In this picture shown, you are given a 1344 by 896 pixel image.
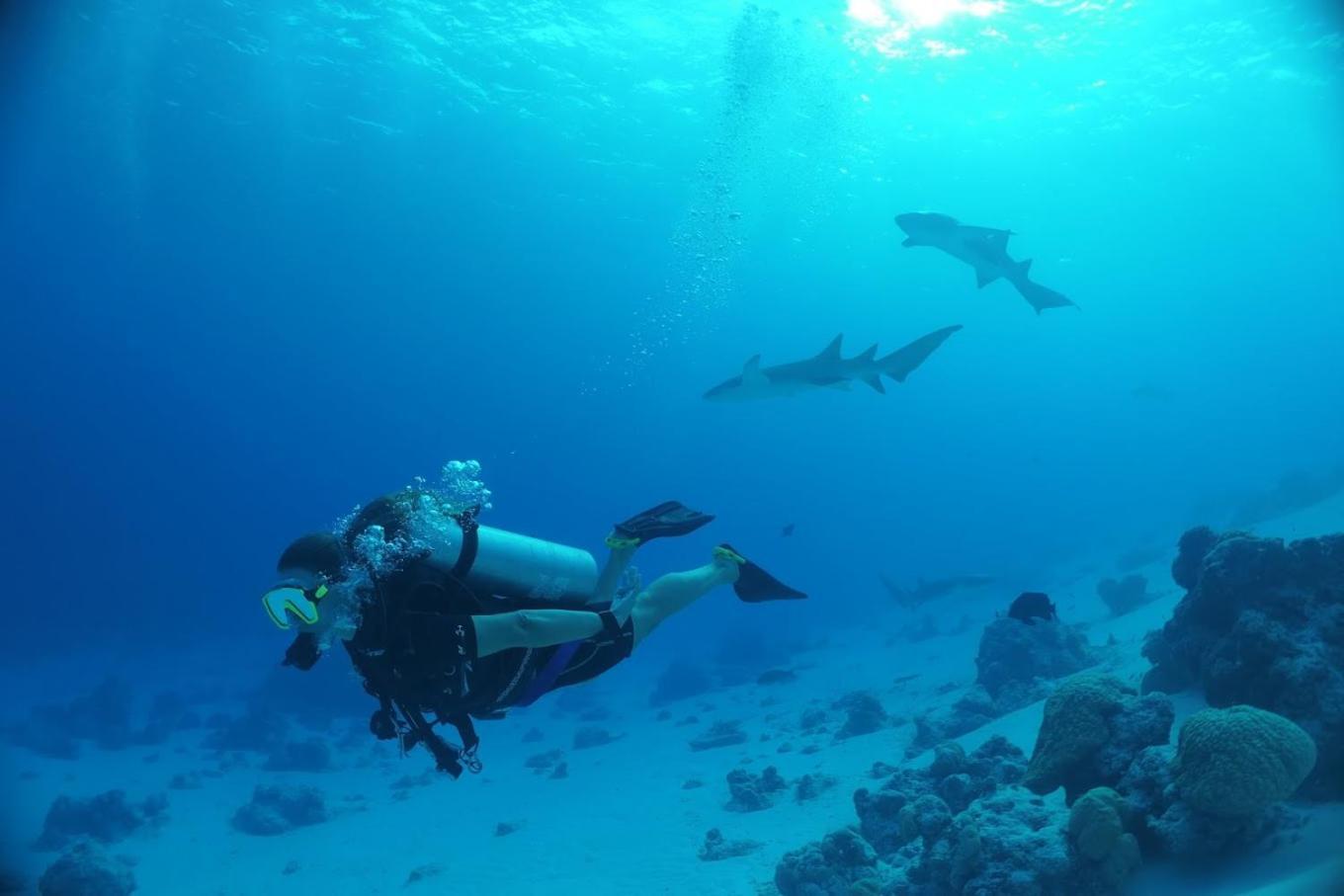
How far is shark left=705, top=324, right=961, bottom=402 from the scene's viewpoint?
14.2 meters

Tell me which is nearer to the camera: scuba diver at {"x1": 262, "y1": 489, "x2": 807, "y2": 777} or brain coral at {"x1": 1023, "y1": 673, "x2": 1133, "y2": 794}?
scuba diver at {"x1": 262, "y1": 489, "x2": 807, "y2": 777}

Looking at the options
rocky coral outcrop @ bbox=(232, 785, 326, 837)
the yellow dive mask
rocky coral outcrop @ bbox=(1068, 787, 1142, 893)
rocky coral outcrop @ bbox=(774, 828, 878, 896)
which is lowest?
rocky coral outcrop @ bbox=(1068, 787, 1142, 893)

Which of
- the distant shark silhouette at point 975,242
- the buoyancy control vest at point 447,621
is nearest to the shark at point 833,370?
the distant shark silhouette at point 975,242

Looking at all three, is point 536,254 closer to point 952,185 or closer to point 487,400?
point 952,185

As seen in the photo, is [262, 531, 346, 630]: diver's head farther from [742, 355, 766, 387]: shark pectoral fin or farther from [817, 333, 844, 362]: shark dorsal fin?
[817, 333, 844, 362]: shark dorsal fin

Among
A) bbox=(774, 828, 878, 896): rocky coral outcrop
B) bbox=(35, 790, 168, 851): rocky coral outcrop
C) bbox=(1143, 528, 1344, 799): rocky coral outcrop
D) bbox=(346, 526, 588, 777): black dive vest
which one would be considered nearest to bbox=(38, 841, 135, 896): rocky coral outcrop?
bbox=(35, 790, 168, 851): rocky coral outcrop

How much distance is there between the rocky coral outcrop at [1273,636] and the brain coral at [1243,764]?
0.89m

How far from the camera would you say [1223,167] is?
53.6 metres

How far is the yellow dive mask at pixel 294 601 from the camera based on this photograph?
4.10 m

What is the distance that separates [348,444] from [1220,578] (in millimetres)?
111375

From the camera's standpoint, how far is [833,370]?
47.5ft

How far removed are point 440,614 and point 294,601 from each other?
0.89m

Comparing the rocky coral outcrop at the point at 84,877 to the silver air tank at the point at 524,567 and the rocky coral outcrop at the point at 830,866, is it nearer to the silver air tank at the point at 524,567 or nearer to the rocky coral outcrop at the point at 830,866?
the rocky coral outcrop at the point at 830,866

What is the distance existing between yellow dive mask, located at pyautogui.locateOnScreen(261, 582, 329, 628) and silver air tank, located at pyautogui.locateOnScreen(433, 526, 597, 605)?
0.71 metres
